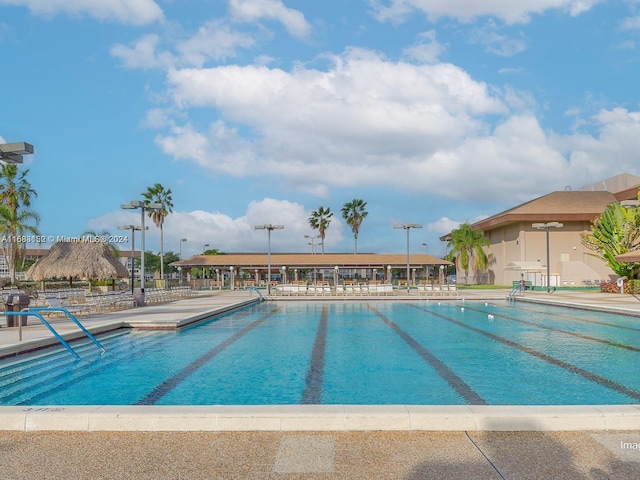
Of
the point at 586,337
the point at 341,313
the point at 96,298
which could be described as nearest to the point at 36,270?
the point at 96,298

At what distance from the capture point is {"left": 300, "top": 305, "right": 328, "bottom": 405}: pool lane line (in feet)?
21.0

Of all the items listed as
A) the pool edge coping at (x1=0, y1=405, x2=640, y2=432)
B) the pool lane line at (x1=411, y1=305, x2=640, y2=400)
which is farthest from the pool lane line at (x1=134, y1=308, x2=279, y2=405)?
the pool lane line at (x1=411, y1=305, x2=640, y2=400)

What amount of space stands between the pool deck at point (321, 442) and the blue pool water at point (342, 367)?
1.74 metres

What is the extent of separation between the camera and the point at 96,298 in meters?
16.8

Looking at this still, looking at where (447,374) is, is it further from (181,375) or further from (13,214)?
(13,214)

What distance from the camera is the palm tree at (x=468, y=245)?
4828 cm

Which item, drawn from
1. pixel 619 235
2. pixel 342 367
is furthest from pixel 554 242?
pixel 342 367

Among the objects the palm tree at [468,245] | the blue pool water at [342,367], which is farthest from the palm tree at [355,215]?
the blue pool water at [342,367]

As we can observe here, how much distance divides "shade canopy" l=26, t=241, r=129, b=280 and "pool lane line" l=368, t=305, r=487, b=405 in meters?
27.6

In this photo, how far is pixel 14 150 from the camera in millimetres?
9070

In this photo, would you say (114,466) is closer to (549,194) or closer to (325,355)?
(325,355)

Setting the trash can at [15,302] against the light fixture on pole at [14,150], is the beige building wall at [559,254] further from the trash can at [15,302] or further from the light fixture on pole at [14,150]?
the light fixture on pole at [14,150]

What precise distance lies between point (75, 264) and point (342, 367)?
1212 inches

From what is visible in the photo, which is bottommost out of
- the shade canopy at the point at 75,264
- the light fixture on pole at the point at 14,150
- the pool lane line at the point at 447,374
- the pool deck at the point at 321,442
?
the pool lane line at the point at 447,374
